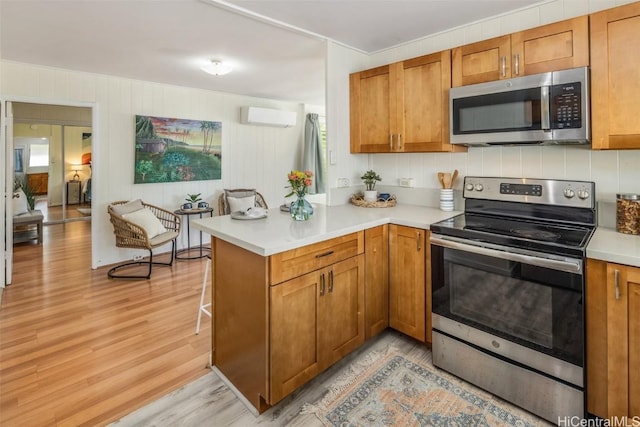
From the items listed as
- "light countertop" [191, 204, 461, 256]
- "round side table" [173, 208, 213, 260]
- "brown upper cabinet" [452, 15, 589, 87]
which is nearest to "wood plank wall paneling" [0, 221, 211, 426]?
"round side table" [173, 208, 213, 260]

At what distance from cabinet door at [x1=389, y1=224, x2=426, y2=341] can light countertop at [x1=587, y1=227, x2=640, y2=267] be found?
0.86 meters

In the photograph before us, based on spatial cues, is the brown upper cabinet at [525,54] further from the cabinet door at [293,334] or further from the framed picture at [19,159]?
the framed picture at [19,159]

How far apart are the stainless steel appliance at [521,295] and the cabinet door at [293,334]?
788 millimetres

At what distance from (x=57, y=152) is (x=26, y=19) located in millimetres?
5963

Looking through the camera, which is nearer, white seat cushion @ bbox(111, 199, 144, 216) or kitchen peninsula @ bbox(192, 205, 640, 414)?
kitchen peninsula @ bbox(192, 205, 640, 414)

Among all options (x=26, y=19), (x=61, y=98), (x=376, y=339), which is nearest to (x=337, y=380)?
(x=376, y=339)

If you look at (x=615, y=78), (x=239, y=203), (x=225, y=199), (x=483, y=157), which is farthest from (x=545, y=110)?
(x=225, y=199)

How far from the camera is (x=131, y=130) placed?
14.2 ft

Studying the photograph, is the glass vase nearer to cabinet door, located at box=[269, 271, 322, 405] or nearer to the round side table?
cabinet door, located at box=[269, 271, 322, 405]

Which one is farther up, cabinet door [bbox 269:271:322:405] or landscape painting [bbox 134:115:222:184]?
landscape painting [bbox 134:115:222:184]

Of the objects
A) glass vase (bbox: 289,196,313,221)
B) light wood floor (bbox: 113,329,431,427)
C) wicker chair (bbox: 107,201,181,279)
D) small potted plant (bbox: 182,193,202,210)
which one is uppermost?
small potted plant (bbox: 182,193,202,210)

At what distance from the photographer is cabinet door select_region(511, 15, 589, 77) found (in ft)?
5.88

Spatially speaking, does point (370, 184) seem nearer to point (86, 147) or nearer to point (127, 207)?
point (127, 207)

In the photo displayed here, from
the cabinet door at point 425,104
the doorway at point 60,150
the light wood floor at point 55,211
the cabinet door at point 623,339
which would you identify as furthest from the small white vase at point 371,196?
the light wood floor at point 55,211
